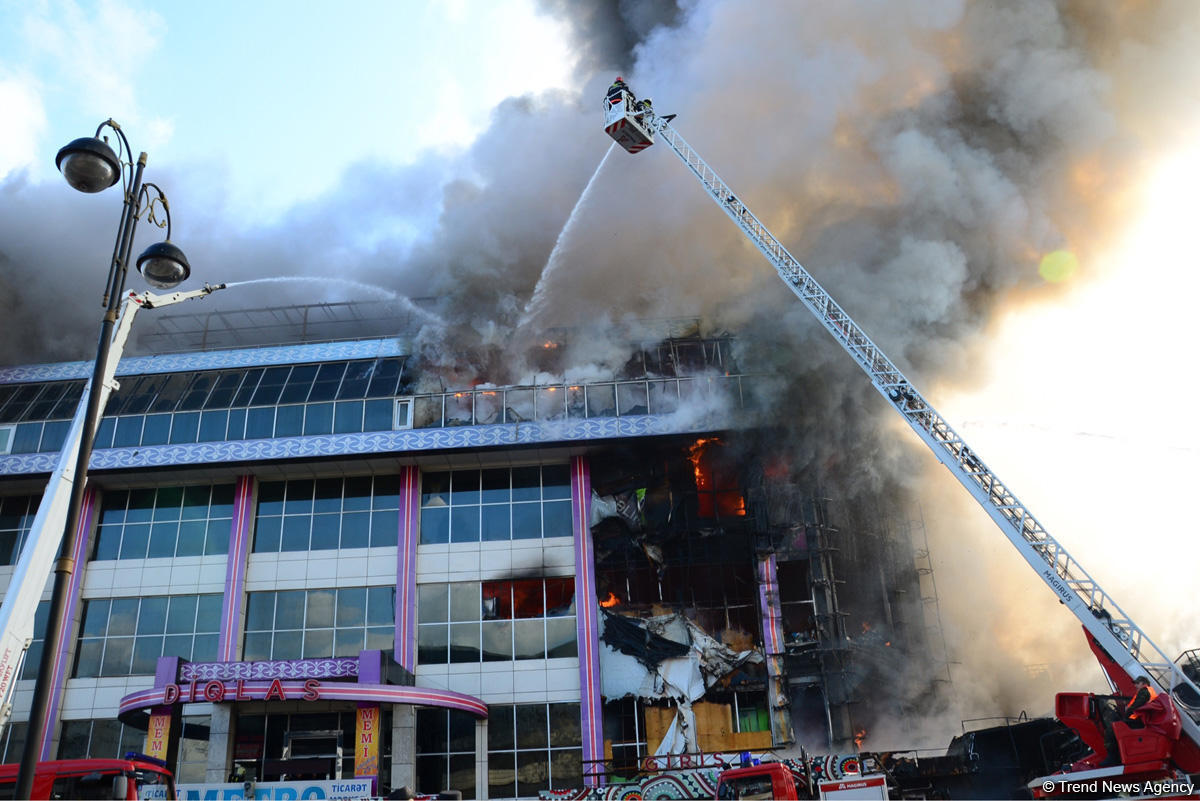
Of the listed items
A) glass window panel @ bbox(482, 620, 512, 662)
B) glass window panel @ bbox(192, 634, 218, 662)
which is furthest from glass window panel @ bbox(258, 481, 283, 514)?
glass window panel @ bbox(482, 620, 512, 662)

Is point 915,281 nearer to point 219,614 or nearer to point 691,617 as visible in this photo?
point 691,617

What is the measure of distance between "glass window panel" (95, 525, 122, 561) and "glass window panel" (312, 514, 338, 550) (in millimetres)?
7081

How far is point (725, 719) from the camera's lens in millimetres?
28125

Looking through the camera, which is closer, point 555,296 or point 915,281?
point 915,281

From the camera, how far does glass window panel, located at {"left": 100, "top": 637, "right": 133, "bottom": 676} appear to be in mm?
29766

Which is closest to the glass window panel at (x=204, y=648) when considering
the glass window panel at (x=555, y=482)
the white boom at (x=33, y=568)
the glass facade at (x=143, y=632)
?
the glass facade at (x=143, y=632)

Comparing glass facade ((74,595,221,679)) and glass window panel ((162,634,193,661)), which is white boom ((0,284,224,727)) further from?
glass window panel ((162,634,193,661))

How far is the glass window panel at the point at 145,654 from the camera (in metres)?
29.8

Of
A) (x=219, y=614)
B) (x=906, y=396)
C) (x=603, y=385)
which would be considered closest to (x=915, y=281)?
(x=906, y=396)

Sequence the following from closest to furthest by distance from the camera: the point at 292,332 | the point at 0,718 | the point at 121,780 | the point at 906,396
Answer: the point at 0,718 → the point at 121,780 → the point at 906,396 → the point at 292,332

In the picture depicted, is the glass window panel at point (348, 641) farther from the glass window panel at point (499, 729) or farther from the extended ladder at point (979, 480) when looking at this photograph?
the extended ladder at point (979, 480)

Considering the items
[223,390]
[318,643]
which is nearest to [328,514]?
[318,643]

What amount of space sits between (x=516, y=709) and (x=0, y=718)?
2001cm

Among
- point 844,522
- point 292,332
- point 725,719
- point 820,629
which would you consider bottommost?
point 725,719
